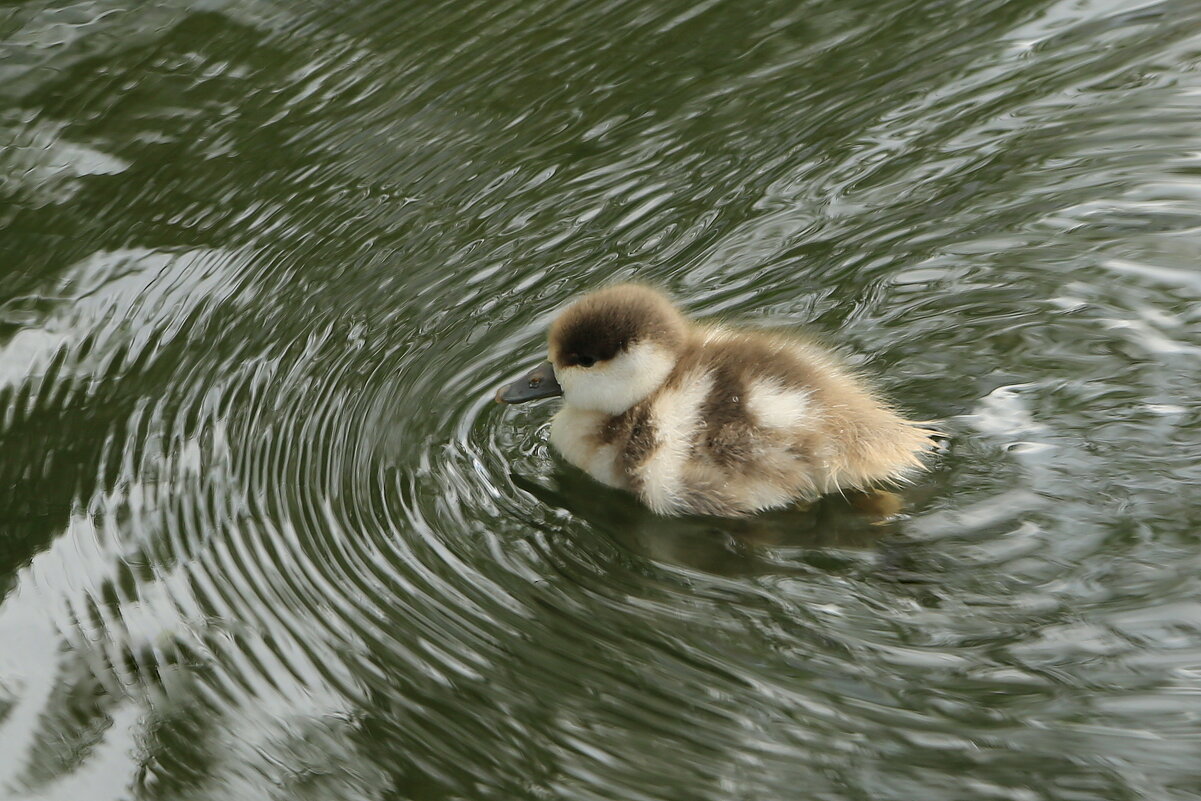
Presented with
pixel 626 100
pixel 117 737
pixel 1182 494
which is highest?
pixel 626 100

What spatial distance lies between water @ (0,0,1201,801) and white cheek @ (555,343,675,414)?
19 centimetres

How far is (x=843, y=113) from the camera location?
3982 mm

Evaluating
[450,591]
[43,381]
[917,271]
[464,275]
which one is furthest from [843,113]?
[43,381]

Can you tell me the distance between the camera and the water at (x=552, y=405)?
2.36 metres

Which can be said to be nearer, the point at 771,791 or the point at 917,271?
the point at 771,791

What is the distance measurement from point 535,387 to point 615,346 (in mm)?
236

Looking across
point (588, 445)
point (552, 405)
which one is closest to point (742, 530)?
point (588, 445)

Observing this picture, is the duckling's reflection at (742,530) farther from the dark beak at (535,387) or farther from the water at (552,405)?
the dark beak at (535,387)

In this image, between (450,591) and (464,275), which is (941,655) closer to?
(450,591)

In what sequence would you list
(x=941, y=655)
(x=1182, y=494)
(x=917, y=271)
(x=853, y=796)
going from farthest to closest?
(x=917, y=271), (x=1182, y=494), (x=941, y=655), (x=853, y=796)

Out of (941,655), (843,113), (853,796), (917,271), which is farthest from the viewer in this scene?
(843,113)

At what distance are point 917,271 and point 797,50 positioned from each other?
1.13 m

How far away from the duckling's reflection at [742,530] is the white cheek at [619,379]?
0.65 feet

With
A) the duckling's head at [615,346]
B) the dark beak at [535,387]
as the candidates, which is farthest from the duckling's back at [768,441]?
the dark beak at [535,387]
